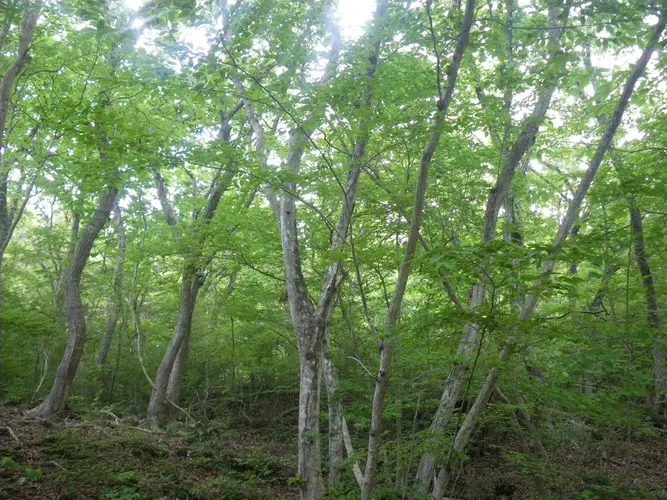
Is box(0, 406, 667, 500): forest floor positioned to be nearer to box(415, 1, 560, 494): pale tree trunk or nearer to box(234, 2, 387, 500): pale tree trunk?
box(234, 2, 387, 500): pale tree trunk

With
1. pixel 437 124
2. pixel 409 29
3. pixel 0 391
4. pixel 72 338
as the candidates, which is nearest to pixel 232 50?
pixel 409 29

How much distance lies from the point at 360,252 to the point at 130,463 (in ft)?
15.8

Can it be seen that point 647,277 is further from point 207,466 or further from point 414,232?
point 207,466

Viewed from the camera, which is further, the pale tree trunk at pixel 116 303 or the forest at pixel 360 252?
the pale tree trunk at pixel 116 303

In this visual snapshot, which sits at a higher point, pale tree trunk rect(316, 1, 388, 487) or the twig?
pale tree trunk rect(316, 1, 388, 487)

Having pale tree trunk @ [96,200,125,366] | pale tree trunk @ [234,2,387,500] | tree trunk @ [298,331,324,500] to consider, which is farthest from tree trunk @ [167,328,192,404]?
tree trunk @ [298,331,324,500]

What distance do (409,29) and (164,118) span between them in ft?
18.7

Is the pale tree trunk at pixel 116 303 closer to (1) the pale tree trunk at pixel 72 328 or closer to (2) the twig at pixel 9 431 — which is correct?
(1) the pale tree trunk at pixel 72 328

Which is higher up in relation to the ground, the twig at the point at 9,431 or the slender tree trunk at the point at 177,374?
the slender tree trunk at the point at 177,374

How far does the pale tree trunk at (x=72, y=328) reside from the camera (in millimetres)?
8672

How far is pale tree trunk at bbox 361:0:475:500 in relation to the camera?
3.44 metres

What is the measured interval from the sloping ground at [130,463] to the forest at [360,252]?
5 centimetres

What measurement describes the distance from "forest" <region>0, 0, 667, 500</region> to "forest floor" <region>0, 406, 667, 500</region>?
0.05m

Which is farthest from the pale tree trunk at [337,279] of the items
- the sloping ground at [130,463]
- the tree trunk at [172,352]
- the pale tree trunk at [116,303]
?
the pale tree trunk at [116,303]
